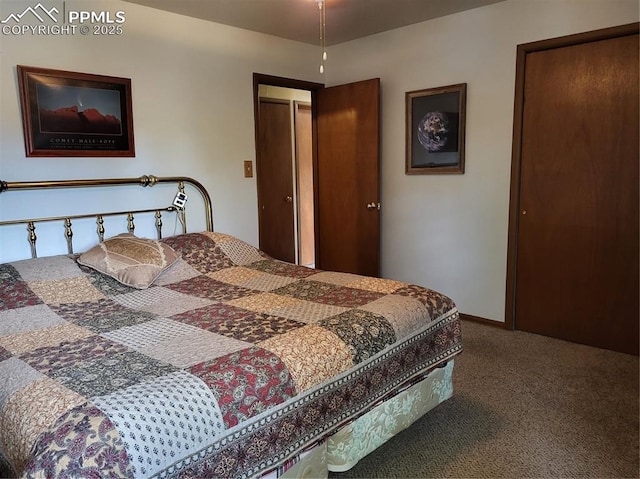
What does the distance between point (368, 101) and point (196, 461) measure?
10.7 feet

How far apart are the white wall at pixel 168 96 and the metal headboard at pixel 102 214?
5 cm

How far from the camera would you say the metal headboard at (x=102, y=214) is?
259cm

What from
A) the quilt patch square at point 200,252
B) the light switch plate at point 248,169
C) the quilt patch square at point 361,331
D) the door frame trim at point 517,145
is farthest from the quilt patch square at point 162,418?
the door frame trim at point 517,145

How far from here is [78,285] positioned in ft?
7.55

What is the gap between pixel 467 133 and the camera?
11.4ft

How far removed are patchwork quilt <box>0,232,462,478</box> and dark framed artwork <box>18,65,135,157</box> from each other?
701mm

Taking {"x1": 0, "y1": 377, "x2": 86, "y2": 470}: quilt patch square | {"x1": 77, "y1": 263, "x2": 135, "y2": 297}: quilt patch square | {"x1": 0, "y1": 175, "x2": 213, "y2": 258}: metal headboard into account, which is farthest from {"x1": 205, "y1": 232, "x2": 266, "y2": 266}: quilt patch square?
{"x1": 0, "y1": 377, "x2": 86, "y2": 470}: quilt patch square

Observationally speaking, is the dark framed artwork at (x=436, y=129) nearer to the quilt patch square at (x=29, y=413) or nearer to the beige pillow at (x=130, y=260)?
the beige pillow at (x=130, y=260)

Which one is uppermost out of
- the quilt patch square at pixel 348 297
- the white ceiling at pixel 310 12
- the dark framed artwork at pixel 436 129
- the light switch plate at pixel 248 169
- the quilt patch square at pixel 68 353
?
the white ceiling at pixel 310 12

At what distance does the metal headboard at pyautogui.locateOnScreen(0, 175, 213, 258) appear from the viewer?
2.59m

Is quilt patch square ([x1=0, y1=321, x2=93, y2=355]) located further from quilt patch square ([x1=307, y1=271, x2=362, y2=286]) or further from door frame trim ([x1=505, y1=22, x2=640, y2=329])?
door frame trim ([x1=505, y1=22, x2=640, y2=329])

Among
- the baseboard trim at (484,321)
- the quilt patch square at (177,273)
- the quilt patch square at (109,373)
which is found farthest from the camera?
the baseboard trim at (484,321)

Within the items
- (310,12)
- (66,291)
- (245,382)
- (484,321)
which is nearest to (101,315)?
(66,291)

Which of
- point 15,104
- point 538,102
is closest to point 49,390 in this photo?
point 15,104
